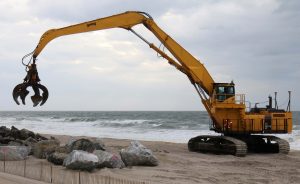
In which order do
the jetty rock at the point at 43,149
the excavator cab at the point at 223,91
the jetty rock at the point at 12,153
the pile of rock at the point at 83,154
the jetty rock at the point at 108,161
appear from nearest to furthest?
the pile of rock at the point at 83,154 < the jetty rock at the point at 108,161 < the jetty rock at the point at 12,153 < the jetty rock at the point at 43,149 < the excavator cab at the point at 223,91

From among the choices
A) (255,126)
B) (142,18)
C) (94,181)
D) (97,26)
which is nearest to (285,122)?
(255,126)

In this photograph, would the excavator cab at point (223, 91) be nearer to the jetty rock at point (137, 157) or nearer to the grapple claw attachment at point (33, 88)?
the jetty rock at point (137, 157)

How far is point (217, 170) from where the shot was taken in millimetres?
15352

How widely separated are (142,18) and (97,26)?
6.74ft

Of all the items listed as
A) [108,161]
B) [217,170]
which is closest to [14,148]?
[108,161]

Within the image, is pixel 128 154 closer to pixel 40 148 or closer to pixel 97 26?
pixel 40 148

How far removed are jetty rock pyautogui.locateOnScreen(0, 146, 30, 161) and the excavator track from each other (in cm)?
851

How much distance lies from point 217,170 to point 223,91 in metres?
6.02

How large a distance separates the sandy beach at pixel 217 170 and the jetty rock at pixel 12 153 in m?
3.65

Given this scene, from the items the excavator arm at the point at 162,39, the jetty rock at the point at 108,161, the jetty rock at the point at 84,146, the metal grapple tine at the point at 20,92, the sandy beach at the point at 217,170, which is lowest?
the sandy beach at the point at 217,170

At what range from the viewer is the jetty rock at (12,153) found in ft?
49.8

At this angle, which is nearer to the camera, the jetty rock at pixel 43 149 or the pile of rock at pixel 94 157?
the pile of rock at pixel 94 157

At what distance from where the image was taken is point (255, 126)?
2055 centimetres

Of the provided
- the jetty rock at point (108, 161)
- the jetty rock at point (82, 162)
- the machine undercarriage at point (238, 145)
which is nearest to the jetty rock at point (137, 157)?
the jetty rock at point (108, 161)
